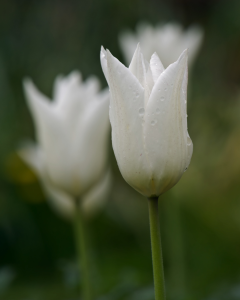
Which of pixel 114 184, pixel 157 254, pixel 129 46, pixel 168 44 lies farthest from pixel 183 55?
pixel 114 184

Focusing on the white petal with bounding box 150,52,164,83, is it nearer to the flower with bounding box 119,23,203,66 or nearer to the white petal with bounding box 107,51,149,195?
the white petal with bounding box 107,51,149,195

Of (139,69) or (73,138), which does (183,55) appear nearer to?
(139,69)

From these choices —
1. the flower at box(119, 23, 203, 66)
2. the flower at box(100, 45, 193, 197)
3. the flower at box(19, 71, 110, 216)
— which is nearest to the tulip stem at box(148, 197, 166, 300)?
the flower at box(100, 45, 193, 197)

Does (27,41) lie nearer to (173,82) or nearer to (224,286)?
(224,286)

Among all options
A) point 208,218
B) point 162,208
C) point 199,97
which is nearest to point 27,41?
point 199,97

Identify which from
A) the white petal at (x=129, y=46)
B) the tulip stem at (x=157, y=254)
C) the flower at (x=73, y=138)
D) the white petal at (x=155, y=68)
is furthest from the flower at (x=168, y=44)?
the tulip stem at (x=157, y=254)

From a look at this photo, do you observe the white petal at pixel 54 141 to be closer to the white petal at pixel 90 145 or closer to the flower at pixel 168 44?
the white petal at pixel 90 145

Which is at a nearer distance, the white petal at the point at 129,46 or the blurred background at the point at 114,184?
the white petal at the point at 129,46
